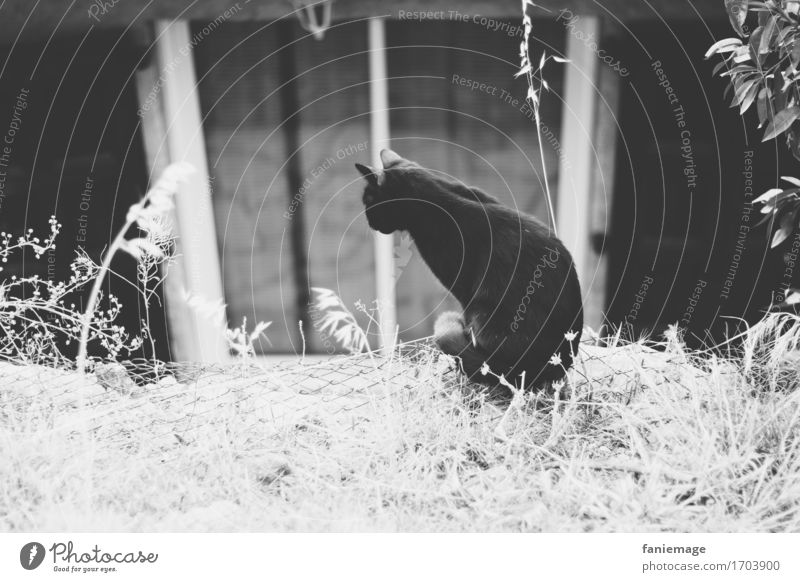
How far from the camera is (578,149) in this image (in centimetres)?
115

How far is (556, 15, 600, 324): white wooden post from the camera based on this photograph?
1.10m

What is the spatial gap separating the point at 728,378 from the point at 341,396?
2.32ft

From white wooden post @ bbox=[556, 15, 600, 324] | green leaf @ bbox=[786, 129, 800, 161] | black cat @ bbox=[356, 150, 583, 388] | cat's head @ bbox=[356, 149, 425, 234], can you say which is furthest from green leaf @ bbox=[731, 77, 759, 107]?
cat's head @ bbox=[356, 149, 425, 234]

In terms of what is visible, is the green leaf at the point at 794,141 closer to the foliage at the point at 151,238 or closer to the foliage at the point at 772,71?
the foliage at the point at 772,71

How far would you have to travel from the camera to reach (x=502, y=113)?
1.13m

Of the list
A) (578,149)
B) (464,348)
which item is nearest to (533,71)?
(578,149)

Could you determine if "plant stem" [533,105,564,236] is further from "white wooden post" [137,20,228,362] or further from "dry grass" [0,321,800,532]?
"white wooden post" [137,20,228,362]

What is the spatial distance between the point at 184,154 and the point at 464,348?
2.21 ft

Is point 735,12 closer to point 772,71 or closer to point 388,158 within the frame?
point 772,71

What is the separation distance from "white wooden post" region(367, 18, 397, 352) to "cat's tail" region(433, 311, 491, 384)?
0.38 ft

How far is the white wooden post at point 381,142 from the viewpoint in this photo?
111cm

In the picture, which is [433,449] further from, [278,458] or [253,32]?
[253,32]
